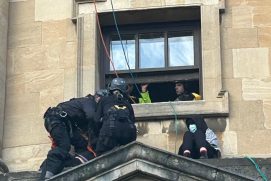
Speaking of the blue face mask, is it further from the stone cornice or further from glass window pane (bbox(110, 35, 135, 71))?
the stone cornice

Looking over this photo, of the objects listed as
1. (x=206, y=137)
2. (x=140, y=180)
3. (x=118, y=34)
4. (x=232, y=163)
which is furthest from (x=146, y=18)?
(x=140, y=180)

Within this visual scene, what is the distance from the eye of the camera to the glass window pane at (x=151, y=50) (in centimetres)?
1956

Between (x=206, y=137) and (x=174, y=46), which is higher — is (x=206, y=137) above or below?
below

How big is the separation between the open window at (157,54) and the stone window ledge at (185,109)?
0.89m

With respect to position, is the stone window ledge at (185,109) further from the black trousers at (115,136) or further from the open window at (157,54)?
the black trousers at (115,136)

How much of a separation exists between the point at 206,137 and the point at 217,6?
289 centimetres

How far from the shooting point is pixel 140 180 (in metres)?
14.4

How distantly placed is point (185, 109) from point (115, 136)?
3061 mm

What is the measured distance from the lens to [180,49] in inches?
770

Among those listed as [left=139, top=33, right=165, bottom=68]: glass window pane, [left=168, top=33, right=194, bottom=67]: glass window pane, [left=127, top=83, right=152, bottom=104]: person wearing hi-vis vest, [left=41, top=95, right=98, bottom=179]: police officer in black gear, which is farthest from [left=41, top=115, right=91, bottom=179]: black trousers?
[left=168, top=33, right=194, bottom=67]: glass window pane

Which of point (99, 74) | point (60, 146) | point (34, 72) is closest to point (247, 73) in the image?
point (99, 74)

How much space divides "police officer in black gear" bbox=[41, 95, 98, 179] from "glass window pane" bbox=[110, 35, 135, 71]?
2.60 meters

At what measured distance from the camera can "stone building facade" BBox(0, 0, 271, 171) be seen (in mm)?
18188

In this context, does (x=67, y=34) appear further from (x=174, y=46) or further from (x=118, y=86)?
(x=118, y=86)
